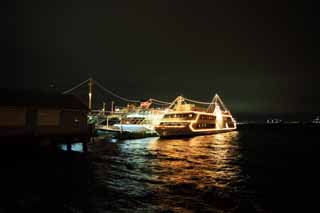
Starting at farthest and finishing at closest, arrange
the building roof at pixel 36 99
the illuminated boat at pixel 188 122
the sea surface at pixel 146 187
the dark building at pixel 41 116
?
1. the illuminated boat at pixel 188 122
2. the building roof at pixel 36 99
3. the dark building at pixel 41 116
4. the sea surface at pixel 146 187

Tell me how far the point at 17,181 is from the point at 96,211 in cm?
720

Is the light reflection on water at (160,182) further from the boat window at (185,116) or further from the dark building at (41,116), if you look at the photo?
the boat window at (185,116)

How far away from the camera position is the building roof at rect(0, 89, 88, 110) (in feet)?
76.0

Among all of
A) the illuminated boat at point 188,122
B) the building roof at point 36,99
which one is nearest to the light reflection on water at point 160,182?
the building roof at point 36,99

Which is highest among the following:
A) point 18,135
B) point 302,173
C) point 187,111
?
point 187,111

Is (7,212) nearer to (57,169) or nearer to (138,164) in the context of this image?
(57,169)

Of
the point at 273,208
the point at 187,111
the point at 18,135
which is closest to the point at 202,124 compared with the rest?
the point at 187,111

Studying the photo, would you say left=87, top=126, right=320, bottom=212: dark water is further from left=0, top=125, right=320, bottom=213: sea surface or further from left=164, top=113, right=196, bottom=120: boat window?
left=164, top=113, right=196, bottom=120: boat window

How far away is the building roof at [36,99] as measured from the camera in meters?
23.2

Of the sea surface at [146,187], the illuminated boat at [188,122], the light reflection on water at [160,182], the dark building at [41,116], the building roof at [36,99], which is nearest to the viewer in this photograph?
the sea surface at [146,187]

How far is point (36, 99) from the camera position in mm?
25344

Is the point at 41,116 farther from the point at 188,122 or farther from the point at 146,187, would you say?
the point at 188,122

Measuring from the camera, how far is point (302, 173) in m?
22.9

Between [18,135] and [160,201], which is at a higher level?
[18,135]
